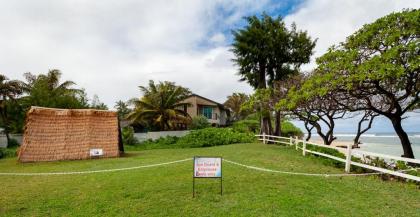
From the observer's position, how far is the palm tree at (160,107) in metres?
29.7

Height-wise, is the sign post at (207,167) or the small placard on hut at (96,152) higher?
the sign post at (207,167)

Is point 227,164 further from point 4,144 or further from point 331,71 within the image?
point 4,144

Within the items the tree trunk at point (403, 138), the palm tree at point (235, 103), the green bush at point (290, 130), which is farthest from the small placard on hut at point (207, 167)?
the palm tree at point (235, 103)

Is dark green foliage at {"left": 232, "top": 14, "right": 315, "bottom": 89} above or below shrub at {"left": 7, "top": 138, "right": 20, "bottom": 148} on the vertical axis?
above

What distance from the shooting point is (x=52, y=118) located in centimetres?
1446

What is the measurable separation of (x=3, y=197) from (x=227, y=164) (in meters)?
6.76

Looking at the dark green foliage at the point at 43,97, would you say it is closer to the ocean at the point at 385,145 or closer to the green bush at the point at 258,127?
the green bush at the point at 258,127

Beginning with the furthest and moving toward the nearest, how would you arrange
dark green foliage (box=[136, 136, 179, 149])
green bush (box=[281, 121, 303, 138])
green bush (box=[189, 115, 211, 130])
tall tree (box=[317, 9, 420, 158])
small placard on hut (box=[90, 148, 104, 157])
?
green bush (box=[281, 121, 303, 138]) → green bush (box=[189, 115, 211, 130]) → dark green foliage (box=[136, 136, 179, 149]) → small placard on hut (box=[90, 148, 104, 157]) → tall tree (box=[317, 9, 420, 158])

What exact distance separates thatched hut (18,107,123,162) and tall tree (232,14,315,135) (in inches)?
455

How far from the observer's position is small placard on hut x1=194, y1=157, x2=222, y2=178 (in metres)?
6.30

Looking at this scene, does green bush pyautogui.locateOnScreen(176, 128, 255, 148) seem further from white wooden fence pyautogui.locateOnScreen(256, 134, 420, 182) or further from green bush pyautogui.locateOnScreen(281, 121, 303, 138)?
green bush pyautogui.locateOnScreen(281, 121, 303, 138)

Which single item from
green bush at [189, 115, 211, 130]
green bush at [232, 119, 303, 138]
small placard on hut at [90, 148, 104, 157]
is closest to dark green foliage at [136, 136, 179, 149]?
green bush at [189, 115, 211, 130]

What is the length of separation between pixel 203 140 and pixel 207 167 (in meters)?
18.1

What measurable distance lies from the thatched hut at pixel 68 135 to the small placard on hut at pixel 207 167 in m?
9.71
